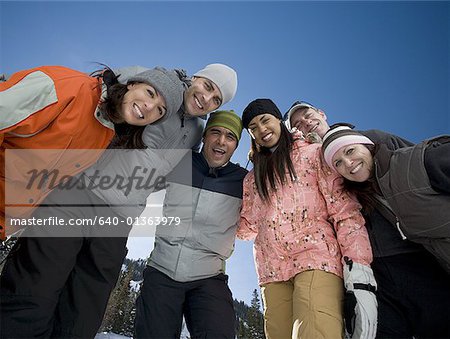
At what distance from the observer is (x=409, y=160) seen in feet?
8.83

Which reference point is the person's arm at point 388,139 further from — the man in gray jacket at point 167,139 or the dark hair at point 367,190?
the man in gray jacket at point 167,139

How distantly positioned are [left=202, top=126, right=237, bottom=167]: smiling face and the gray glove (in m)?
1.85

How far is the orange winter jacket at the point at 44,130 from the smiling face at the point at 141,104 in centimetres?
22

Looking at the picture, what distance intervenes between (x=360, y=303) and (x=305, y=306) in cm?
42

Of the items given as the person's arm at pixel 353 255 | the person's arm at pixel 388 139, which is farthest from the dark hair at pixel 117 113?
the person's arm at pixel 388 139

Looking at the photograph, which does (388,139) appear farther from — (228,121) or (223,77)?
(223,77)

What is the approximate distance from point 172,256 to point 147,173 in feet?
2.93

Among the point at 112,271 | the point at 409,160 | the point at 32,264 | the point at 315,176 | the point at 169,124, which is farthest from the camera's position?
the point at 169,124

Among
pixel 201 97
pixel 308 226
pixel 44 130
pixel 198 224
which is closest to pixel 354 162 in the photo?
pixel 308 226

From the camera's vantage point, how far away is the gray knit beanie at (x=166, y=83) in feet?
10.0

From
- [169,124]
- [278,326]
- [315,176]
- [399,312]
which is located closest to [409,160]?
[315,176]

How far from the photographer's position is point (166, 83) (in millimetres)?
3137

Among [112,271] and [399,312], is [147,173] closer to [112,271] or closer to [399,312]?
[112,271]

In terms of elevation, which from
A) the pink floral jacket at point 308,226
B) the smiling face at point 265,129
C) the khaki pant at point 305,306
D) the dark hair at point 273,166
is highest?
the smiling face at point 265,129
